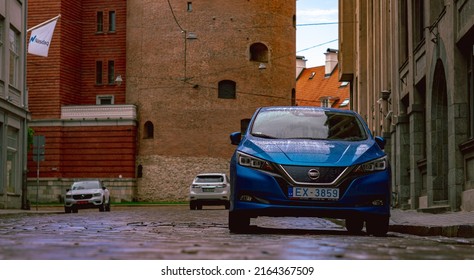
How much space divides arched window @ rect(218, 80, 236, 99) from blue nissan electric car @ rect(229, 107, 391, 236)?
153 feet

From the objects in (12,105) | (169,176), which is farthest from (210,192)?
(169,176)

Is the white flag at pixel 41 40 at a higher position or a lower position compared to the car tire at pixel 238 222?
higher

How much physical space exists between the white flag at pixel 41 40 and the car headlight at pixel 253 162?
85.2ft

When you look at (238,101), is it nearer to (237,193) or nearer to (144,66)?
(144,66)

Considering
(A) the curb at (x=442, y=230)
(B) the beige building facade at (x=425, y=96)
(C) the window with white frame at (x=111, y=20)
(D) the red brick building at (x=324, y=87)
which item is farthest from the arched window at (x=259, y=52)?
(A) the curb at (x=442, y=230)

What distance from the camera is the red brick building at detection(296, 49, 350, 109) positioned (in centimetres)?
8136

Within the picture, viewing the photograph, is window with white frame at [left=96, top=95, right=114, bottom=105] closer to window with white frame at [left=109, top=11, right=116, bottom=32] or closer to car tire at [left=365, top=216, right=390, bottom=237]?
window with white frame at [left=109, top=11, right=116, bottom=32]

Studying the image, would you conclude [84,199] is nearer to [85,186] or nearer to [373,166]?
[85,186]

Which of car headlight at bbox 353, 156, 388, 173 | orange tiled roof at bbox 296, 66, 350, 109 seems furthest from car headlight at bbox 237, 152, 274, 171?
orange tiled roof at bbox 296, 66, 350, 109

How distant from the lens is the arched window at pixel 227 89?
56531mm

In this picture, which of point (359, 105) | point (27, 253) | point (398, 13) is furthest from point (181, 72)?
point (27, 253)

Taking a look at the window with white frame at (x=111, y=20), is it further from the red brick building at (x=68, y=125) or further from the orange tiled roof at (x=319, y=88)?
the orange tiled roof at (x=319, y=88)

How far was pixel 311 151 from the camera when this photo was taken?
9.52 meters

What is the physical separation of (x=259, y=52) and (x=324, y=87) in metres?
28.9
